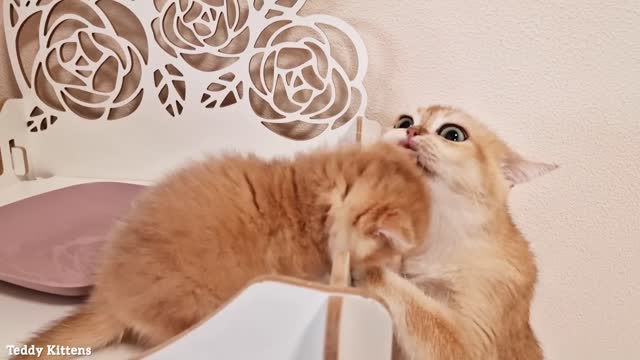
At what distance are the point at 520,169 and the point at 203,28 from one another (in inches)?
22.5

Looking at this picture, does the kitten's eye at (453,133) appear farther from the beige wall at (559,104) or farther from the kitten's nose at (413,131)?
the beige wall at (559,104)

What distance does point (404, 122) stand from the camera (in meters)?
0.72

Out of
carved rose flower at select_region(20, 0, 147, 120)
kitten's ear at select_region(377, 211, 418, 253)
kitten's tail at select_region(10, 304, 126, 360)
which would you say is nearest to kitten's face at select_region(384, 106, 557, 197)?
kitten's ear at select_region(377, 211, 418, 253)

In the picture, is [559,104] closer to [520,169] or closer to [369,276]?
[520,169]

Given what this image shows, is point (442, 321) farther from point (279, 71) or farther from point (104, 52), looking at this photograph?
point (104, 52)

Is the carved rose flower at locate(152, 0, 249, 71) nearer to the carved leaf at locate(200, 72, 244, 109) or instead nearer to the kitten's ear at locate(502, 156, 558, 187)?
the carved leaf at locate(200, 72, 244, 109)

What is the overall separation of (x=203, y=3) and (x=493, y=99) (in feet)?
1.61

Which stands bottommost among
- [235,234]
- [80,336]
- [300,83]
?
[80,336]

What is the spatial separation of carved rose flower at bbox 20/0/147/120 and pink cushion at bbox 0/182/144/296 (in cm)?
15

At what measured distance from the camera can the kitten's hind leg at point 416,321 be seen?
1.69ft

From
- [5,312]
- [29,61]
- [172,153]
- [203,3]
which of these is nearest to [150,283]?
[5,312]

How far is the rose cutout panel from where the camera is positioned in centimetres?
93

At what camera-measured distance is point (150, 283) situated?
53 cm

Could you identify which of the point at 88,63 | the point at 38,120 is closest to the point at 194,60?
the point at 88,63
